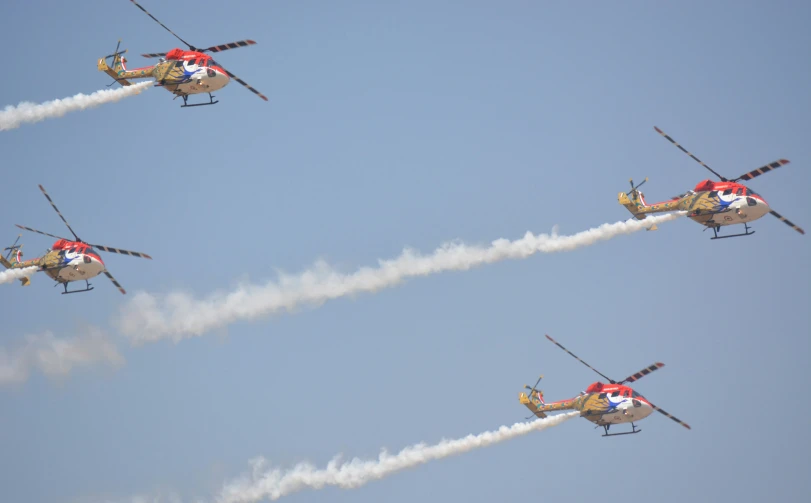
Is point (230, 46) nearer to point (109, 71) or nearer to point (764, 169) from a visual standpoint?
point (109, 71)

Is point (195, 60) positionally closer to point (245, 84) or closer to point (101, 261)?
point (245, 84)

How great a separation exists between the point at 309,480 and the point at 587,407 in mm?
15001

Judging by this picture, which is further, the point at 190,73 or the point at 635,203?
the point at 635,203

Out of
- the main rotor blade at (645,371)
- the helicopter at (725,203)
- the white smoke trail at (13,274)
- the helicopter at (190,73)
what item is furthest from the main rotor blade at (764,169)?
the white smoke trail at (13,274)

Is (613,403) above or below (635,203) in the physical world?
below

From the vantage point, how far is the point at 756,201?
6569 centimetres

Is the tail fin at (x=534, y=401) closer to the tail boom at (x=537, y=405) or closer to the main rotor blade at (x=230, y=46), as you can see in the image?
the tail boom at (x=537, y=405)

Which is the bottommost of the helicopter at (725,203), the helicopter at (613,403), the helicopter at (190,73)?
the helicopter at (613,403)

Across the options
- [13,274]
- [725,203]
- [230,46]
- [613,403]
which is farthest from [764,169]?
[13,274]

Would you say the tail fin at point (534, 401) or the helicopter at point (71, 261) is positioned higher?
the helicopter at point (71, 261)

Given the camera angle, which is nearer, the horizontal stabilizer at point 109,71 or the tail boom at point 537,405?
the horizontal stabilizer at point 109,71

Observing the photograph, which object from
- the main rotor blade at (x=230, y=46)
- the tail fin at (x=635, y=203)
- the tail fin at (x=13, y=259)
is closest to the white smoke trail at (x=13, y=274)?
the tail fin at (x=13, y=259)

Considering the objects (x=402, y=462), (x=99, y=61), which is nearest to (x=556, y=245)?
(x=402, y=462)

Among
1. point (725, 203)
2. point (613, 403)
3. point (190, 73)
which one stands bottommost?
point (613, 403)
